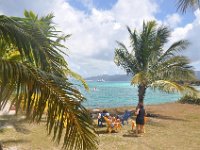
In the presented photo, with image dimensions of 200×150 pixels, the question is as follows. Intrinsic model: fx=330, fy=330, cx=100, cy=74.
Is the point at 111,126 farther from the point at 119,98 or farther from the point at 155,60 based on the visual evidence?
the point at 119,98

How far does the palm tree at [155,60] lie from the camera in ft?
69.3

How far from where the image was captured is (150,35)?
2170 centimetres

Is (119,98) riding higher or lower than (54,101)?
higher

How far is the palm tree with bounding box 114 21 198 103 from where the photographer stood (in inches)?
832

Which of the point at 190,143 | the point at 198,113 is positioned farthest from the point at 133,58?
the point at 190,143

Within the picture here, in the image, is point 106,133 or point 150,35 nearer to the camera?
point 106,133

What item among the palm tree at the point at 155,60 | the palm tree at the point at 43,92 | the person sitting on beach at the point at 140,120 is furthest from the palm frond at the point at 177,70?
the palm tree at the point at 43,92

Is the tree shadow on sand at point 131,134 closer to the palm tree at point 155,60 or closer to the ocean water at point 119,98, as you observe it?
the ocean water at point 119,98

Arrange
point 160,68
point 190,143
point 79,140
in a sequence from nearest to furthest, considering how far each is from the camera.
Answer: point 79,140
point 190,143
point 160,68

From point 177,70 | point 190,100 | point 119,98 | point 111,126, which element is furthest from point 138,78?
point 119,98

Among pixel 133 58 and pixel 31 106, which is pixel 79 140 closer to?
pixel 31 106

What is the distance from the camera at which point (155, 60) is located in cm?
2172

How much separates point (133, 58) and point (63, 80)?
704 inches

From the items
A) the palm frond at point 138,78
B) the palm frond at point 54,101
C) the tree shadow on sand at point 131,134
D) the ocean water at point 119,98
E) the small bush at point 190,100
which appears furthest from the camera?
the ocean water at point 119,98
